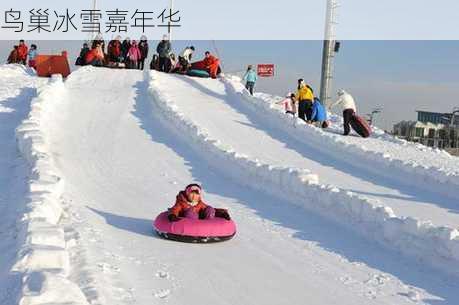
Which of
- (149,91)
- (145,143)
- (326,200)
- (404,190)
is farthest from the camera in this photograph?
(149,91)

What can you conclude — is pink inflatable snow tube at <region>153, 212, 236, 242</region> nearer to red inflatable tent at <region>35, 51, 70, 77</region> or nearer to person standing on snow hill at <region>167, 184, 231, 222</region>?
person standing on snow hill at <region>167, 184, 231, 222</region>

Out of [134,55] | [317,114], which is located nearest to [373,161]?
[317,114]

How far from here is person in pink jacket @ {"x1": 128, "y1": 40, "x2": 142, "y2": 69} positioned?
2606cm

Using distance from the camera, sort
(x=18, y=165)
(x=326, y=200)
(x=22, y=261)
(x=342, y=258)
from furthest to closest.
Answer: (x=18, y=165)
(x=326, y=200)
(x=342, y=258)
(x=22, y=261)

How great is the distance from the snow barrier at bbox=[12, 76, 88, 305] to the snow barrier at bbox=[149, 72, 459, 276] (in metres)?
3.17

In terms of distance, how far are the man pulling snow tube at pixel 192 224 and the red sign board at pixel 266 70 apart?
24.9 meters

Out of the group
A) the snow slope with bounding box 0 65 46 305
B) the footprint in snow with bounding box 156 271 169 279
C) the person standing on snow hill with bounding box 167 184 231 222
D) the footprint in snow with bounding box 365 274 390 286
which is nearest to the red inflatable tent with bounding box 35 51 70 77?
the snow slope with bounding box 0 65 46 305

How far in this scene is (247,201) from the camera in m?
9.59

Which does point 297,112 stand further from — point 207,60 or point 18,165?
point 18,165

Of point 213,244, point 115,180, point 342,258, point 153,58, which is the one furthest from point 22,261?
point 153,58

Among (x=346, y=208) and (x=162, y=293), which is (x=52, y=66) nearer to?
(x=346, y=208)

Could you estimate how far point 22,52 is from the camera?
1125 inches

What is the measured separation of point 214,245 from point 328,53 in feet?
73.9

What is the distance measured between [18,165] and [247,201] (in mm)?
3557
